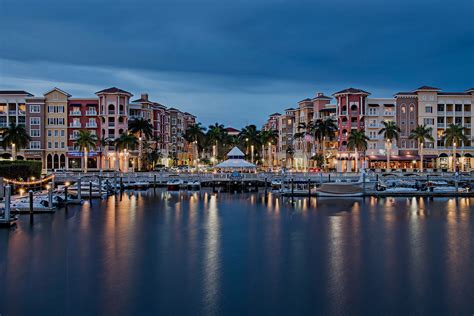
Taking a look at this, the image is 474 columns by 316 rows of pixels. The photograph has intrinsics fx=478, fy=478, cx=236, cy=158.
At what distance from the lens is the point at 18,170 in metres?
58.9

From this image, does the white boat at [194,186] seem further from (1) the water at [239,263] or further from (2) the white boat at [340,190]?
(1) the water at [239,263]

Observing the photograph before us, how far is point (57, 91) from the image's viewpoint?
9731cm

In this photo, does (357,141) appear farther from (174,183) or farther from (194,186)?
(174,183)

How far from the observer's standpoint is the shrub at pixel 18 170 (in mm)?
56344

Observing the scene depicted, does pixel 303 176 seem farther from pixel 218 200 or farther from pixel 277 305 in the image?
pixel 277 305

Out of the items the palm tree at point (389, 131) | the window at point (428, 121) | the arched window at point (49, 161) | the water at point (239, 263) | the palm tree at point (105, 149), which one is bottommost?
the water at point (239, 263)

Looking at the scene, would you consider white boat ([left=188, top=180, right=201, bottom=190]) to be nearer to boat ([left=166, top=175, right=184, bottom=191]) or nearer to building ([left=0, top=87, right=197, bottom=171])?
boat ([left=166, top=175, right=184, bottom=191])

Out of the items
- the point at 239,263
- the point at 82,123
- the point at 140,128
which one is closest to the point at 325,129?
the point at 140,128

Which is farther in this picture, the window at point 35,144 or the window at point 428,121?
the window at point 428,121

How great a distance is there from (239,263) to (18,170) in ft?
139

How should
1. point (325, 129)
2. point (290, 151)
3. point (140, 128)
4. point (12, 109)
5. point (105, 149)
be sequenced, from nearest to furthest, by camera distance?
point (325, 129) → point (12, 109) → point (140, 128) → point (105, 149) → point (290, 151)

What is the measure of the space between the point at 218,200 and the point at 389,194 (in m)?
22.2

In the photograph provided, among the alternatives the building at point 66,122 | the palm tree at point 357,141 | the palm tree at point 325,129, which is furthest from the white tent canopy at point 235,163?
the building at point 66,122

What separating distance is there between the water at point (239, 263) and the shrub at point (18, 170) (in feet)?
47.9
